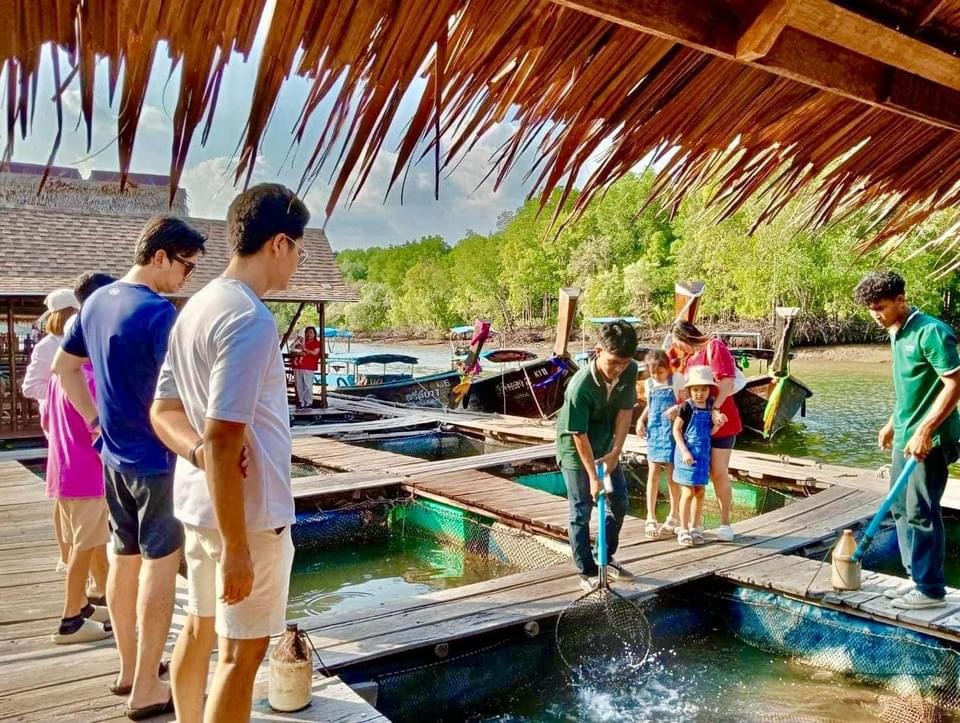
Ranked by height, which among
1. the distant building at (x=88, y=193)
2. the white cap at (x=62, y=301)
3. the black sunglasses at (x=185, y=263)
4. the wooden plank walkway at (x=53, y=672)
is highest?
the distant building at (x=88, y=193)

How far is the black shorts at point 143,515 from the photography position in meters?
2.95

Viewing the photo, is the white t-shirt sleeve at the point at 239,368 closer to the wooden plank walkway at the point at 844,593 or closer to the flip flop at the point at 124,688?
the flip flop at the point at 124,688

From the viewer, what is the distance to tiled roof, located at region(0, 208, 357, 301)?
13.0 meters

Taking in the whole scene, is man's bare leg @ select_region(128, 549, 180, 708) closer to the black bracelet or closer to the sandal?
the black bracelet

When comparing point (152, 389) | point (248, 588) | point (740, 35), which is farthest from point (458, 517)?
point (740, 35)

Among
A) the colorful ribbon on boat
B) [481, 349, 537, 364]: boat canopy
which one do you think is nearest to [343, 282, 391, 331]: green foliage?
[481, 349, 537, 364]: boat canopy

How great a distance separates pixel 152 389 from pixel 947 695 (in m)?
4.61

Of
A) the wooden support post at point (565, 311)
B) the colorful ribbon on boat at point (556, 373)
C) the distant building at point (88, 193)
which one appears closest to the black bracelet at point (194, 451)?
the wooden support post at point (565, 311)

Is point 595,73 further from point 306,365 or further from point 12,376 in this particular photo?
point 306,365

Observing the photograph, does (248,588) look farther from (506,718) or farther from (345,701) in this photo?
(506,718)

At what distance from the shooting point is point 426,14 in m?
1.64

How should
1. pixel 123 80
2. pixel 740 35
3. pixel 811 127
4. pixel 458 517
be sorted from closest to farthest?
Answer: pixel 123 80 < pixel 740 35 < pixel 811 127 < pixel 458 517

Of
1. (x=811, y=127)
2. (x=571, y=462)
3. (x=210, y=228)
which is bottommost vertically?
(x=571, y=462)

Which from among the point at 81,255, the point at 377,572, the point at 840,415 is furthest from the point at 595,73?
the point at 840,415
